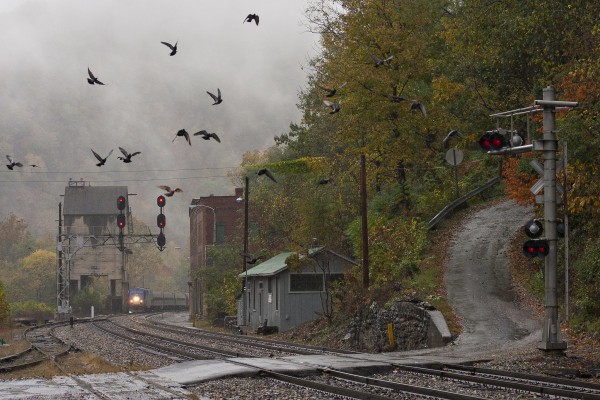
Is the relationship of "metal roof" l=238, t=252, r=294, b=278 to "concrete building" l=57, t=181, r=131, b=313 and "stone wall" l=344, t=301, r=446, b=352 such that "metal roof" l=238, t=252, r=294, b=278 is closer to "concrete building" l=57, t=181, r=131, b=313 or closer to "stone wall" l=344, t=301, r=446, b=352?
"stone wall" l=344, t=301, r=446, b=352

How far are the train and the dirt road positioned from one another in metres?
76.6

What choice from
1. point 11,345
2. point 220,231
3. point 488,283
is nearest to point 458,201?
point 488,283

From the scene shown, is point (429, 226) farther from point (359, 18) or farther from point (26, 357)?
point (26, 357)

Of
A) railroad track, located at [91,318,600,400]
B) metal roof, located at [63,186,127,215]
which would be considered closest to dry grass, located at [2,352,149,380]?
railroad track, located at [91,318,600,400]

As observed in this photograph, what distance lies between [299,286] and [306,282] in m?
0.46

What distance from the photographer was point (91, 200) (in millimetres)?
133000

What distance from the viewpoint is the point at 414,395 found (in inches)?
719

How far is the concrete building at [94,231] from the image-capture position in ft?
414

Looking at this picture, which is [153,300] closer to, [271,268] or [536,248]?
[271,268]

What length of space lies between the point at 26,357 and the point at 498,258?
21.1 m

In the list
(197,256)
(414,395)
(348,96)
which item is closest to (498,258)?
(348,96)

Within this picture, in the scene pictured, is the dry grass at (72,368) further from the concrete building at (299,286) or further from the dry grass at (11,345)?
the concrete building at (299,286)

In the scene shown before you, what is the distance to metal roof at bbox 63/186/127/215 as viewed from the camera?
131m

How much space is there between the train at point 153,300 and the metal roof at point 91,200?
13785 millimetres
